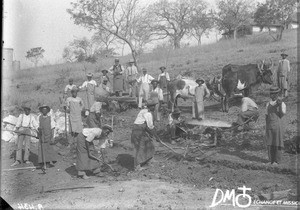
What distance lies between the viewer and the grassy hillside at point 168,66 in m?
11.5

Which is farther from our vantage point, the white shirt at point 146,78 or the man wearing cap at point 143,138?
the white shirt at point 146,78

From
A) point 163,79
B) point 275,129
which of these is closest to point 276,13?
point 275,129

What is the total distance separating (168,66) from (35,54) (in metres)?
4.96

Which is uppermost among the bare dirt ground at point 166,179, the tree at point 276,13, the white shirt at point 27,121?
the tree at point 276,13

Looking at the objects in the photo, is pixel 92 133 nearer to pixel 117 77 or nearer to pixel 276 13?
pixel 117 77

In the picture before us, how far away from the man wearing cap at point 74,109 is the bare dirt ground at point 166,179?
0.76m

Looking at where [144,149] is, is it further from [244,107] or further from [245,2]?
[245,2]

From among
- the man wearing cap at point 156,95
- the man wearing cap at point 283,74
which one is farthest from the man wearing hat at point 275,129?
the man wearing cap at point 156,95

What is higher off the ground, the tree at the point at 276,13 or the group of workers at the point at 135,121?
the tree at the point at 276,13

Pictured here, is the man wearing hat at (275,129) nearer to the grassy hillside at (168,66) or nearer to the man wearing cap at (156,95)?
the grassy hillside at (168,66)

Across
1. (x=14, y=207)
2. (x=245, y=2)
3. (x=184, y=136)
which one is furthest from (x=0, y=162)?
(x=245, y=2)

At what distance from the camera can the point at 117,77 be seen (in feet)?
42.6

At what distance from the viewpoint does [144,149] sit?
870 cm

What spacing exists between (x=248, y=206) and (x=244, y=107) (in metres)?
3.64
